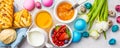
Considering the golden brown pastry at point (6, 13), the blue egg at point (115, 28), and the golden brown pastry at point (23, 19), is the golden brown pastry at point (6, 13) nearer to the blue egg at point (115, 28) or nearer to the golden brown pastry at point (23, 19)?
the golden brown pastry at point (23, 19)

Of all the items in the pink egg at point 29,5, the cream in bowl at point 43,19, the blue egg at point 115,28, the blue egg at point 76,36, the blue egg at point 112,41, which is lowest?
the blue egg at point 112,41

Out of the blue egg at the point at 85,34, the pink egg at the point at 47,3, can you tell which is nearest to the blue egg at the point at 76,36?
the blue egg at the point at 85,34

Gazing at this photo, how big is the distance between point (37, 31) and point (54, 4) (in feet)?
0.34

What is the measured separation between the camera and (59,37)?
3.36 ft

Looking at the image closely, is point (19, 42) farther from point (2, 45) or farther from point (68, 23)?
point (68, 23)

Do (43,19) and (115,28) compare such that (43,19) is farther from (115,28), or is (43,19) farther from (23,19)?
(115,28)

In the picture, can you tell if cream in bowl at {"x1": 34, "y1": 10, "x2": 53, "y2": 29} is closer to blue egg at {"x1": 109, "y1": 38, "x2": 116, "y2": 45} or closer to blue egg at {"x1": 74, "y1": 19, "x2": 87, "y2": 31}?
blue egg at {"x1": 74, "y1": 19, "x2": 87, "y2": 31}

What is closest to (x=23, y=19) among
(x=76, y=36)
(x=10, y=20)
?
(x=10, y=20)

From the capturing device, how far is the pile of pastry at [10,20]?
101 centimetres

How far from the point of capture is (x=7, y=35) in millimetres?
1008

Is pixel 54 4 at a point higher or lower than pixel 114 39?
higher

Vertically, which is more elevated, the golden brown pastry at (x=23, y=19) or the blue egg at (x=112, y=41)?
the golden brown pastry at (x=23, y=19)

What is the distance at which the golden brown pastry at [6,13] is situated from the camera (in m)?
1.01

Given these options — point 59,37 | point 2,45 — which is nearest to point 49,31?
point 59,37
